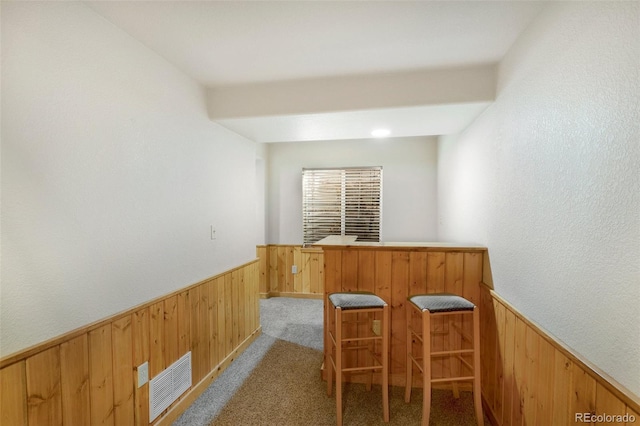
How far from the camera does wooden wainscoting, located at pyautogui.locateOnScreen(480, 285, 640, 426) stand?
3.27 ft

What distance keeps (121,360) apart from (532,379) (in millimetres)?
2132

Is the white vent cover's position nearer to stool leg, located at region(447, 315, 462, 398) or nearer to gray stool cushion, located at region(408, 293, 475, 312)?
gray stool cushion, located at region(408, 293, 475, 312)

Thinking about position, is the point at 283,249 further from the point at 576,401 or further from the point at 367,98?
the point at 576,401

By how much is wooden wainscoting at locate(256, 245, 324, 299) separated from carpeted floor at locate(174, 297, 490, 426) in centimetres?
170

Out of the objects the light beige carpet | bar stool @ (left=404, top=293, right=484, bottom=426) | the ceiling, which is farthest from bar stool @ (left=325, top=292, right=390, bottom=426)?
the ceiling

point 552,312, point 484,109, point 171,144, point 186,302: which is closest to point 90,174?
point 171,144

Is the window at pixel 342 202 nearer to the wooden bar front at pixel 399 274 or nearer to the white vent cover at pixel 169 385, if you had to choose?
the wooden bar front at pixel 399 274

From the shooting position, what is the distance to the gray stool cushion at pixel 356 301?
1.97 meters

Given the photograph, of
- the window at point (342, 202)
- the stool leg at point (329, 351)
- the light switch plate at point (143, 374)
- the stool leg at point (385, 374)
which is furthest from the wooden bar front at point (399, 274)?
the window at point (342, 202)

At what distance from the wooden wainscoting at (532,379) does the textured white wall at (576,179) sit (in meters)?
0.06

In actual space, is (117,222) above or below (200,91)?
below

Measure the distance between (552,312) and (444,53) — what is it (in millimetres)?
1531

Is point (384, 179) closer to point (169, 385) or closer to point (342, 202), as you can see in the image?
point (342, 202)

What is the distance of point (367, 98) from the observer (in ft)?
6.97
